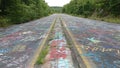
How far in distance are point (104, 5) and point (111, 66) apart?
113 ft

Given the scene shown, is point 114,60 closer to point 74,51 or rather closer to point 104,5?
point 74,51

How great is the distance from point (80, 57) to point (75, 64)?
0.74 m

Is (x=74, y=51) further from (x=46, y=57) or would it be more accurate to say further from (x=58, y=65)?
(x=58, y=65)

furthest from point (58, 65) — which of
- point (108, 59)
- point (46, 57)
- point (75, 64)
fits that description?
point (108, 59)

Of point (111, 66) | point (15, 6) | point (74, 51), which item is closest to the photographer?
point (111, 66)

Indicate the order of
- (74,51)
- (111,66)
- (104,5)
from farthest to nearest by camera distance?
1. (104,5)
2. (74,51)
3. (111,66)

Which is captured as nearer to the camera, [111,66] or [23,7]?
[111,66]

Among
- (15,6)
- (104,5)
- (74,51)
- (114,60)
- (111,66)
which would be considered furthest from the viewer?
(104,5)

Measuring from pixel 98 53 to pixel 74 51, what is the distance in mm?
858

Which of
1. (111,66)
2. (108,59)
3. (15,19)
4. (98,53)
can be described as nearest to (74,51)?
(98,53)

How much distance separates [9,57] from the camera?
289 inches

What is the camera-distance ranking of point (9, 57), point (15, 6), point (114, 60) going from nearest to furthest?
point (114, 60), point (9, 57), point (15, 6)

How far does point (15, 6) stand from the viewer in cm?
2586

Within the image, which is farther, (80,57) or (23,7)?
(23,7)
